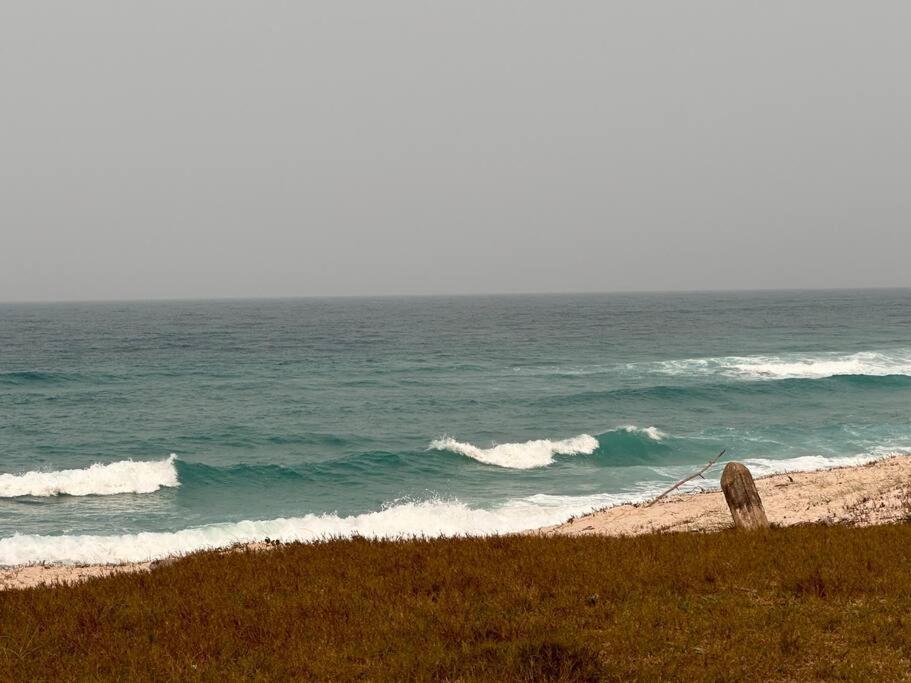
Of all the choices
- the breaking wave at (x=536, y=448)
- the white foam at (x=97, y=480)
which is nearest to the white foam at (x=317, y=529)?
the breaking wave at (x=536, y=448)

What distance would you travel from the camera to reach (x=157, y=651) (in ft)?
25.5

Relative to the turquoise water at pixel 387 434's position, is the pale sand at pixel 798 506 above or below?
above

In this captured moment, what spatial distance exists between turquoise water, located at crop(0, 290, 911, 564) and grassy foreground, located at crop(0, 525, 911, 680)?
12.7 m

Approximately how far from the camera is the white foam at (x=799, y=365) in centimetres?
6072

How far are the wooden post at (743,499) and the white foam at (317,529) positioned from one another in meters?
10.3

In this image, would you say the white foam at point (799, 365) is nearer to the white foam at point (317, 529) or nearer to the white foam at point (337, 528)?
the white foam at point (337, 528)

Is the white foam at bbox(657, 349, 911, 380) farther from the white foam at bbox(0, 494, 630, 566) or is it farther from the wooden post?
the wooden post

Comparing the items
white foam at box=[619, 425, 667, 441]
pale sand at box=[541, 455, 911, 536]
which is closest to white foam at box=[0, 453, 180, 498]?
pale sand at box=[541, 455, 911, 536]

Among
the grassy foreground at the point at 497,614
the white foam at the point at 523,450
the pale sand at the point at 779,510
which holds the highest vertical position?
the grassy foreground at the point at 497,614

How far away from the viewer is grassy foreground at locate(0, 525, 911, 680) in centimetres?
731

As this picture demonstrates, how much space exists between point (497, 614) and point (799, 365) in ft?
212

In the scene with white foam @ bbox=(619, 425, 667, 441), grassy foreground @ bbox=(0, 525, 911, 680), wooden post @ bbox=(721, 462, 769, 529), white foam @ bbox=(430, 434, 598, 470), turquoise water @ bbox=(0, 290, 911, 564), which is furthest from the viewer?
white foam @ bbox=(619, 425, 667, 441)

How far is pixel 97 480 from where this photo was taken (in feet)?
106

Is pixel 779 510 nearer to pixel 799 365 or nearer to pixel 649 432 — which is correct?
pixel 649 432
